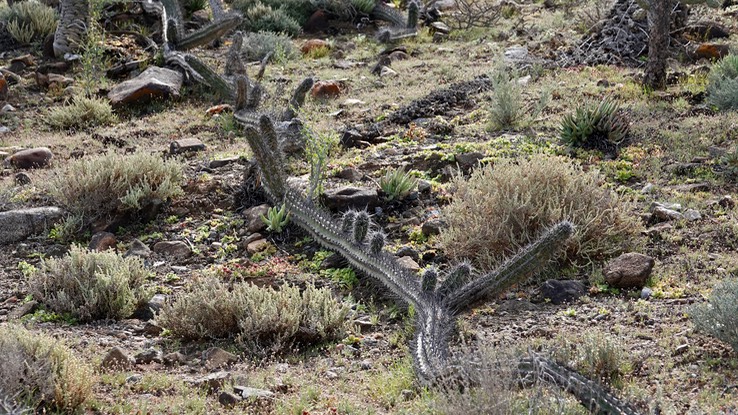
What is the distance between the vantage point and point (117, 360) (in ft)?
16.2

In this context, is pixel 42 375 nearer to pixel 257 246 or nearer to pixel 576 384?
pixel 576 384

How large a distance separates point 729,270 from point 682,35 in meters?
6.70

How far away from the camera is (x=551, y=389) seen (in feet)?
12.6

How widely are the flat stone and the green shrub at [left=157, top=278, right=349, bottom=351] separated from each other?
5920mm

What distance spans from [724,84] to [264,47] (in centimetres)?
684

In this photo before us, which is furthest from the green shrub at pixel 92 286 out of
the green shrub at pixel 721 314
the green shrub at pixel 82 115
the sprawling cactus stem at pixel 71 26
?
the sprawling cactus stem at pixel 71 26

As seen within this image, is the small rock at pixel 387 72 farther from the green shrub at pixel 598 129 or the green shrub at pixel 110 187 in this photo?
the green shrub at pixel 110 187

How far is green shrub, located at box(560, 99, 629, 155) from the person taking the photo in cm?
807

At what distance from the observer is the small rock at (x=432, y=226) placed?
6.72 meters

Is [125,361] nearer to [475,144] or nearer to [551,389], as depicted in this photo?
[551,389]

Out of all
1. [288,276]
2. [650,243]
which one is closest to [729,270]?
[650,243]

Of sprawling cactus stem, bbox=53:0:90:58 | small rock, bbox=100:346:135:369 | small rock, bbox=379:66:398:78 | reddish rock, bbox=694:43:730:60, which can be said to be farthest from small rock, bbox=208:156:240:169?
reddish rock, bbox=694:43:730:60

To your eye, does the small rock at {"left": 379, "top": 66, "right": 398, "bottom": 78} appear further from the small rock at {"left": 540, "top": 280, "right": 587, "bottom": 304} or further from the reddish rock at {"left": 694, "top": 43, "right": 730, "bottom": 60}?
the small rock at {"left": 540, "top": 280, "right": 587, "bottom": 304}

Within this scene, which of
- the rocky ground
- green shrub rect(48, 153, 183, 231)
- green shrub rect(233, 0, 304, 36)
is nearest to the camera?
the rocky ground
